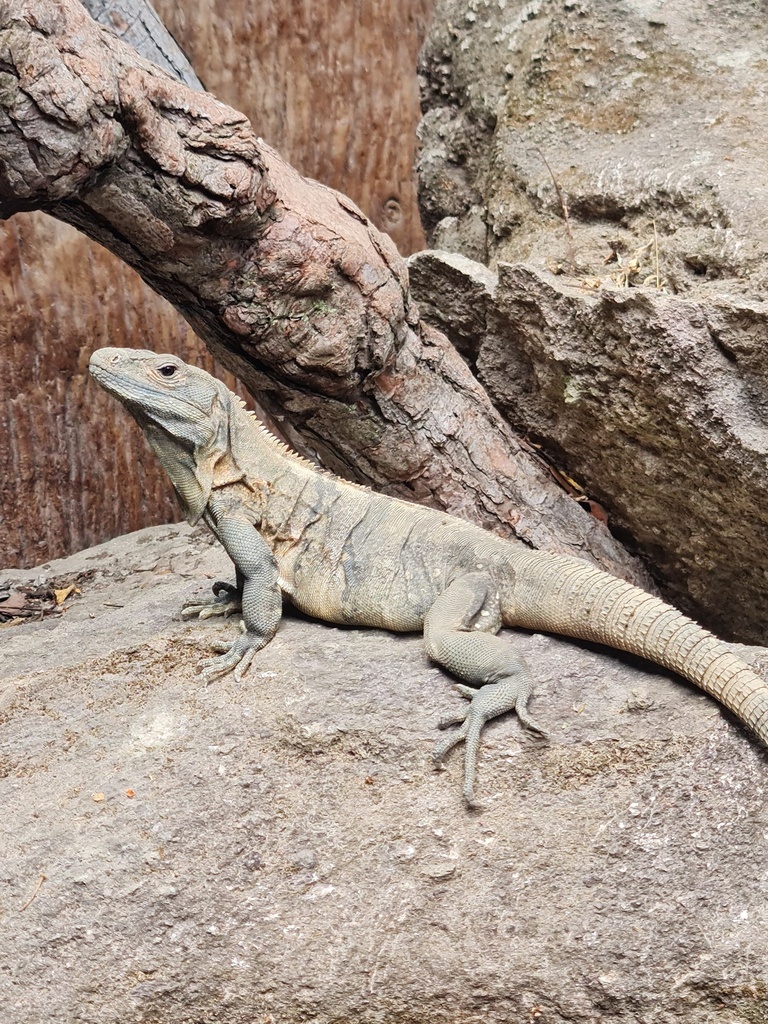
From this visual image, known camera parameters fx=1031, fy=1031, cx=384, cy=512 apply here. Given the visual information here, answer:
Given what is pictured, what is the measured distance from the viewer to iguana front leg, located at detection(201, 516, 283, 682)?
4.34 meters

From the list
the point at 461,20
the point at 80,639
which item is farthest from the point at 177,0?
the point at 80,639

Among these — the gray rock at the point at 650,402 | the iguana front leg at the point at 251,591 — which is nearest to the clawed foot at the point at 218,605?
the iguana front leg at the point at 251,591

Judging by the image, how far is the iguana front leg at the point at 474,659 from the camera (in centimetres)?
375

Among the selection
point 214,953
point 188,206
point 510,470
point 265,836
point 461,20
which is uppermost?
point 461,20

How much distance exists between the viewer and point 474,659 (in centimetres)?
397

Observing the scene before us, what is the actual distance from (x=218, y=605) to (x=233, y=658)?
66cm

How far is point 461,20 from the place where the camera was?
670 cm

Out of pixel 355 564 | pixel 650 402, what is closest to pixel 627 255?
pixel 650 402

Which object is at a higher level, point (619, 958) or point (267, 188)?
point (267, 188)

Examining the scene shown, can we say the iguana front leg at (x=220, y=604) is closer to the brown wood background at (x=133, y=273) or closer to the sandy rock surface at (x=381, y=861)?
the sandy rock surface at (x=381, y=861)

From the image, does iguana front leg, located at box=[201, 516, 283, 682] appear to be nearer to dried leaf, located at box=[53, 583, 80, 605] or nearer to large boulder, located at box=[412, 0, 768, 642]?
large boulder, located at box=[412, 0, 768, 642]

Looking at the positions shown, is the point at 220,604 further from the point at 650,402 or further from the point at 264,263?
the point at 650,402

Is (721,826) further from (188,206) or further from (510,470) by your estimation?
(188,206)

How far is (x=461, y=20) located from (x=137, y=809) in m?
5.42
